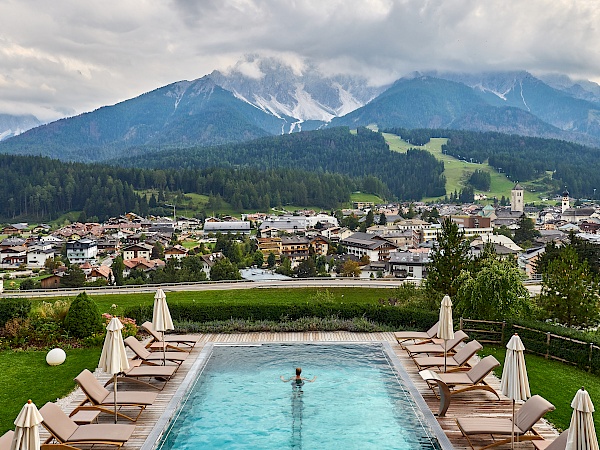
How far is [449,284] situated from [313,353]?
809 cm

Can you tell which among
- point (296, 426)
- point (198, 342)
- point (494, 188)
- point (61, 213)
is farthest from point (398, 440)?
point (494, 188)

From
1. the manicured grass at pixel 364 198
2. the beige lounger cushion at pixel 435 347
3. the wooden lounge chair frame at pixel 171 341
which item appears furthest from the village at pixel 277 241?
Answer: the beige lounger cushion at pixel 435 347

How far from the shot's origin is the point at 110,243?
339 ft

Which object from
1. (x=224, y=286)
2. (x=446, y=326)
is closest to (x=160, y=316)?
(x=446, y=326)

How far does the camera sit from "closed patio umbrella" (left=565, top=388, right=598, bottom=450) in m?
6.80

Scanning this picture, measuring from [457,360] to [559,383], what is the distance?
238 centimetres

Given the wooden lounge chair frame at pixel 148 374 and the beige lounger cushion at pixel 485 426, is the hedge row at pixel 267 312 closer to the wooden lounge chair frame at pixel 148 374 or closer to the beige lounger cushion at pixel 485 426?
the wooden lounge chair frame at pixel 148 374

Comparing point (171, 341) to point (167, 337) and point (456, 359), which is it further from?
point (456, 359)

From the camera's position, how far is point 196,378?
1370 centimetres

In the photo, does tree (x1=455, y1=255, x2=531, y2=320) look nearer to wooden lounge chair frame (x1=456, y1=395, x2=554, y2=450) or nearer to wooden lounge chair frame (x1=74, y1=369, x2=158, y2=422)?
wooden lounge chair frame (x1=456, y1=395, x2=554, y2=450)

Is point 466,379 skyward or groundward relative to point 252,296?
skyward

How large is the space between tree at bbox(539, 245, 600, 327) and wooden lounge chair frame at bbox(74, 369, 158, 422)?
1349cm

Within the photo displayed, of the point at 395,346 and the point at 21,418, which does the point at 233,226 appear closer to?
the point at 395,346

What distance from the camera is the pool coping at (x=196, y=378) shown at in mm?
10016
